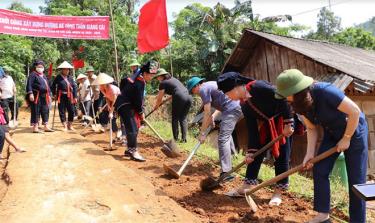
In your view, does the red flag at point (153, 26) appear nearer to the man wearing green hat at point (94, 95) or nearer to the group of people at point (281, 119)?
the man wearing green hat at point (94, 95)

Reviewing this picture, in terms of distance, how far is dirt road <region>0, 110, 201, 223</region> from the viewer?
3518mm

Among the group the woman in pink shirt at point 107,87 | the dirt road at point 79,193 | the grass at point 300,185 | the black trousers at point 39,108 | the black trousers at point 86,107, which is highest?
the woman in pink shirt at point 107,87

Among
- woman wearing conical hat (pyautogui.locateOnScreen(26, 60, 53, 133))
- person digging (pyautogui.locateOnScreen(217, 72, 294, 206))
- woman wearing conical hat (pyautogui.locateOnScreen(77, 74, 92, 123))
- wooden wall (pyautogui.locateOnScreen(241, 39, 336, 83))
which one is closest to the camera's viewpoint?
person digging (pyautogui.locateOnScreen(217, 72, 294, 206))

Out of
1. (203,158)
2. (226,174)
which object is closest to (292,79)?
(226,174)

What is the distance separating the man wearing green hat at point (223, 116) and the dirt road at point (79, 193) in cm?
96

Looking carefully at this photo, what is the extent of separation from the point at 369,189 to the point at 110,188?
2934 mm

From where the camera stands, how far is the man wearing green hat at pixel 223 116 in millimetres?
4672

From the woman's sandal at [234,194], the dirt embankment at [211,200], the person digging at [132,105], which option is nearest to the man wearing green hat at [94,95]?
the person digging at [132,105]

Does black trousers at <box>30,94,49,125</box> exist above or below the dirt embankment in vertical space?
above

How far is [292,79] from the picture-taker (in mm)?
3016

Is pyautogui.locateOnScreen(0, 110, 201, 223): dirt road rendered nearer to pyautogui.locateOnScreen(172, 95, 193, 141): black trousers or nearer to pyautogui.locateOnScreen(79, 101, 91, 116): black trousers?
pyautogui.locateOnScreen(172, 95, 193, 141): black trousers

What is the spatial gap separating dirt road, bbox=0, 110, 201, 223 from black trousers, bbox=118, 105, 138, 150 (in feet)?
1.49

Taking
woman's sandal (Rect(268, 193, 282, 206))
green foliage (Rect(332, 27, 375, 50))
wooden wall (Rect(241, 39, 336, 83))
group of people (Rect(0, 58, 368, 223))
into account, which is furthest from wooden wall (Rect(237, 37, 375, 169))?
green foliage (Rect(332, 27, 375, 50))

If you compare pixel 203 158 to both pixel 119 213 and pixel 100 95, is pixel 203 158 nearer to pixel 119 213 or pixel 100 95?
pixel 119 213
